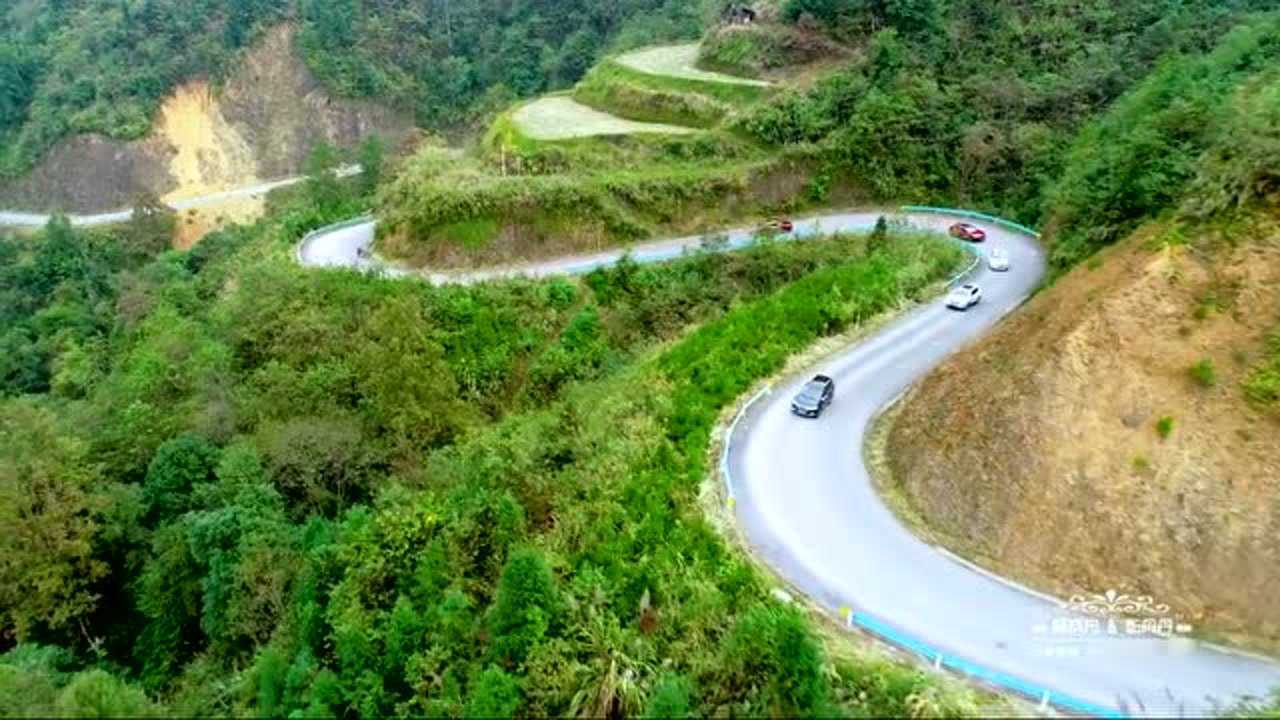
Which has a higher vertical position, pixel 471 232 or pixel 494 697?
pixel 494 697

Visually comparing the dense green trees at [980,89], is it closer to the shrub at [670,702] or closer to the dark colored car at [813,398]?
the dark colored car at [813,398]

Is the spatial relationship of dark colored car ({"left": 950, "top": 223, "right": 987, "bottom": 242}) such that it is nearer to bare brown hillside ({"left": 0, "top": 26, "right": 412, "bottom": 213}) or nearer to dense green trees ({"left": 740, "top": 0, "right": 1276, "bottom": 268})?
dense green trees ({"left": 740, "top": 0, "right": 1276, "bottom": 268})

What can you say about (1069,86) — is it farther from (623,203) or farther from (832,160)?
(623,203)

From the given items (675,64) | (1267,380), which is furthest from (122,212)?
(1267,380)

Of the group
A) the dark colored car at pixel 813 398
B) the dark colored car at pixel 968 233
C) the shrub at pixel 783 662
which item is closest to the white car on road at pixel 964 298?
the dark colored car at pixel 968 233

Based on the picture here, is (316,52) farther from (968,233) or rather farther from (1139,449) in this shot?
(1139,449)

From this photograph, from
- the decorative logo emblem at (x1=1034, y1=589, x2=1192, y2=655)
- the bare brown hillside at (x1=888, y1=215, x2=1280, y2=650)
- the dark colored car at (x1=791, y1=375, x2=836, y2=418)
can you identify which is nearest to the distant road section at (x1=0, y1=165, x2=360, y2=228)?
the dark colored car at (x1=791, y1=375, x2=836, y2=418)
